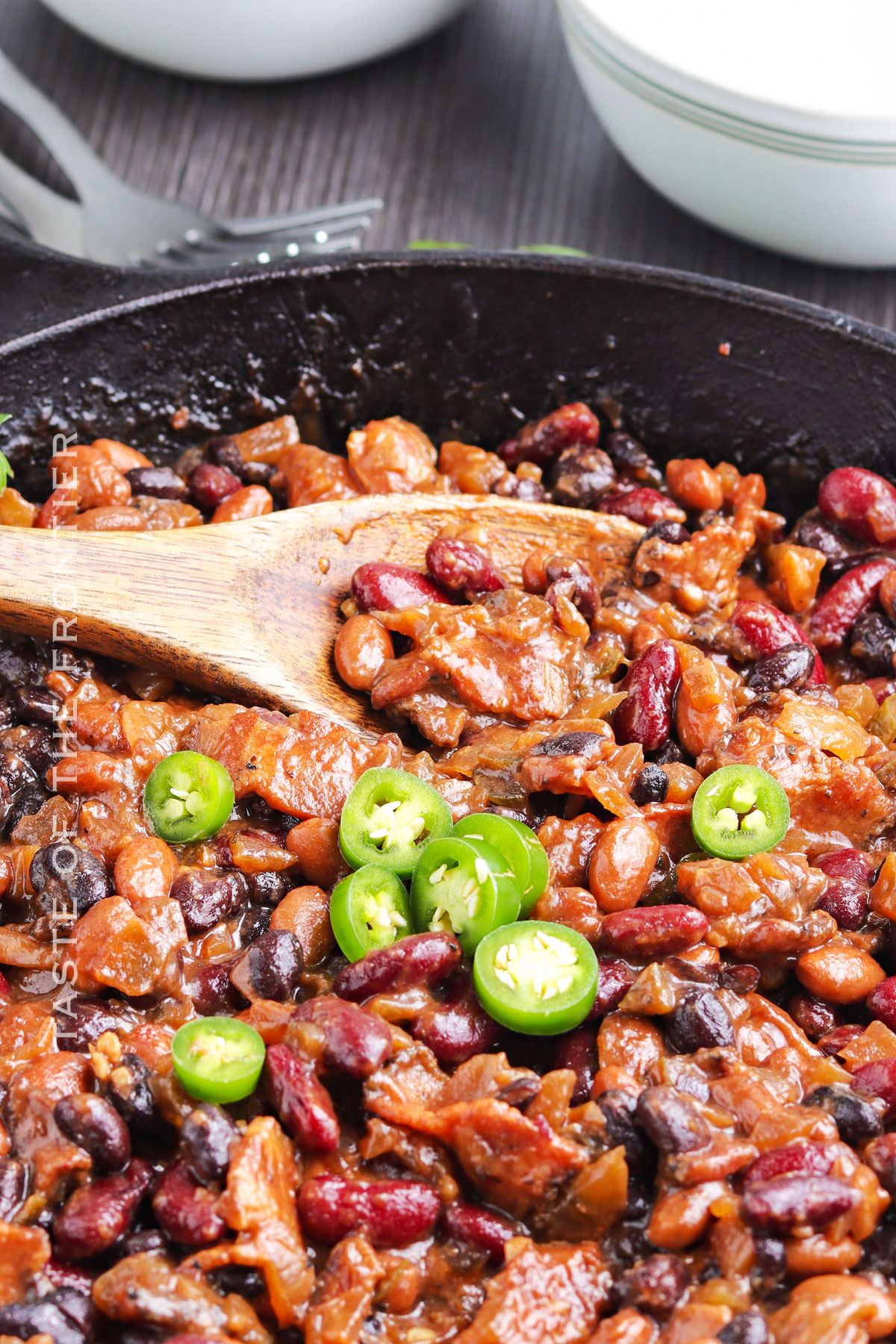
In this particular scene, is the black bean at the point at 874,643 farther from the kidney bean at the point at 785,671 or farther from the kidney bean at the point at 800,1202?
the kidney bean at the point at 800,1202

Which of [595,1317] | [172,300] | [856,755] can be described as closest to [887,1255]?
[595,1317]

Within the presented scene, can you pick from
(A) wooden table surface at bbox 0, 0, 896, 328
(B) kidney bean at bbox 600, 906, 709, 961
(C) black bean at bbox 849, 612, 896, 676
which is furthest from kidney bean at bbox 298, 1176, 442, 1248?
(A) wooden table surface at bbox 0, 0, 896, 328

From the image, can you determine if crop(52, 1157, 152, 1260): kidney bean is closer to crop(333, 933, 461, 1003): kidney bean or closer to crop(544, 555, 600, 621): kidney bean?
crop(333, 933, 461, 1003): kidney bean

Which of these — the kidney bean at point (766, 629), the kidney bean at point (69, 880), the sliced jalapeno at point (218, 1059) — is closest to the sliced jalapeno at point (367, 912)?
the sliced jalapeno at point (218, 1059)

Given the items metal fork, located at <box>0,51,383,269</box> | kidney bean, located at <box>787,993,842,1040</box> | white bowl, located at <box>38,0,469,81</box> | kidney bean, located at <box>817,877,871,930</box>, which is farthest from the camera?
white bowl, located at <box>38,0,469,81</box>

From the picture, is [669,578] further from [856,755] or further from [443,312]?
[443,312]
